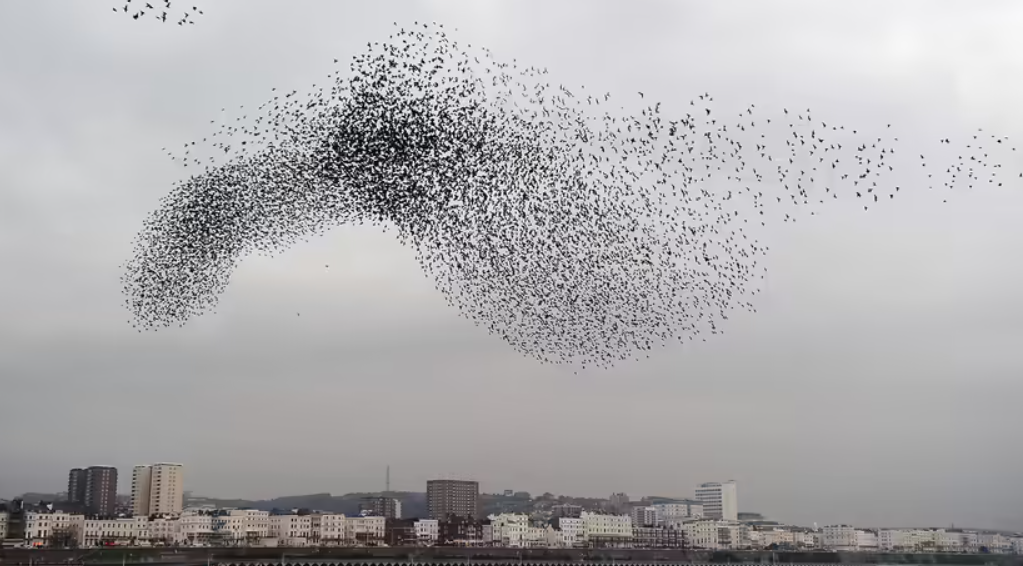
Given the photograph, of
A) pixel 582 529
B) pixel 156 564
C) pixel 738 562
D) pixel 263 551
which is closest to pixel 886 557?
pixel 738 562

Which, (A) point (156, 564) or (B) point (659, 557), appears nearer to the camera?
(A) point (156, 564)

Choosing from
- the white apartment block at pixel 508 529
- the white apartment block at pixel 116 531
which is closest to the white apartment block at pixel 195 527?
the white apartment block at pixel 116 531

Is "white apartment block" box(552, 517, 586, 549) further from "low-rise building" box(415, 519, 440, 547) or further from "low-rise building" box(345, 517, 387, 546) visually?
"low-rise building" box(345, 517, 387, 546)

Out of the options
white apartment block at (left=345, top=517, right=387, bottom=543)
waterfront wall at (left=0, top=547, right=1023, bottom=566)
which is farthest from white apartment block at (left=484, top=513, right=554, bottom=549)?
waterfront wall at (left=0, top=547, right=1023, bottom=566)

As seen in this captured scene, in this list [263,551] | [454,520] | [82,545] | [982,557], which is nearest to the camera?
[263,551]

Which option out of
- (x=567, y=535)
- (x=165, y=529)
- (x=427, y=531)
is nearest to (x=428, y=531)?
(x=427, y=531)

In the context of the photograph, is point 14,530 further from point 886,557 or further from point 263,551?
point 886,557
